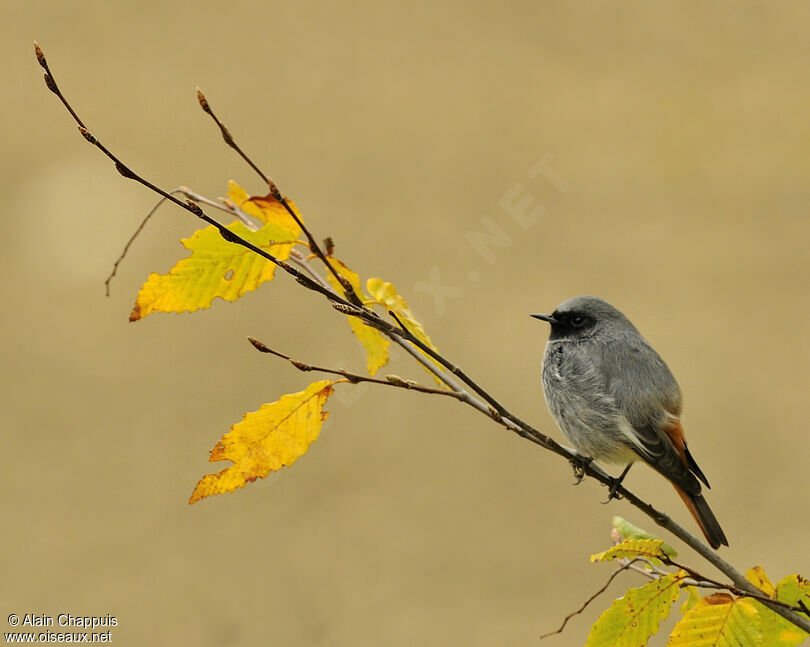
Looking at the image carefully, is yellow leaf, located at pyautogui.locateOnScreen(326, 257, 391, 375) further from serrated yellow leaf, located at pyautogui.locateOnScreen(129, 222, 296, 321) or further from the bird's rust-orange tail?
the bird's rust-orange tail

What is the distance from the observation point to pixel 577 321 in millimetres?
1235

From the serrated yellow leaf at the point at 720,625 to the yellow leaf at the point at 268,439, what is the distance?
0.31 metres

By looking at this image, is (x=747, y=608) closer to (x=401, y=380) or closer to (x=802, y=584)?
(x=802, y=584)

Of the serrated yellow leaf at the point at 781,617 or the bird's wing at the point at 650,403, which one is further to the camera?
the bird's wing at the point at 650,403

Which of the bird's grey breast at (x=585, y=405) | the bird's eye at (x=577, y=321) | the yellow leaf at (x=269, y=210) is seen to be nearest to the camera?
the yellow leaf at (x=269, y=210)

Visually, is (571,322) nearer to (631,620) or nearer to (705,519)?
(705,519)

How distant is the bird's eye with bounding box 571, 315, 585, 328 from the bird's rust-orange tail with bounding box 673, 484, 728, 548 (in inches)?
11.4

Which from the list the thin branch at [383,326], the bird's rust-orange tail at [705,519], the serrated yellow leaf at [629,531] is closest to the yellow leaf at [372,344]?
the thin branch at [383,326]

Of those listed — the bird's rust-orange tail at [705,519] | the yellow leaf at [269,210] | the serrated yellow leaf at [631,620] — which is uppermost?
the yellow leaf at [269,210]

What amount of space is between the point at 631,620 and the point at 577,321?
668mm

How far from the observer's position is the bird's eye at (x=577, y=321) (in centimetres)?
123

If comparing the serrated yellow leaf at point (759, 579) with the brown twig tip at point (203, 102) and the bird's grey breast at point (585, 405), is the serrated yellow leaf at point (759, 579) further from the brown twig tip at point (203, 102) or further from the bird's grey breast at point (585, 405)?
the brown twig tip at point (203, 102)

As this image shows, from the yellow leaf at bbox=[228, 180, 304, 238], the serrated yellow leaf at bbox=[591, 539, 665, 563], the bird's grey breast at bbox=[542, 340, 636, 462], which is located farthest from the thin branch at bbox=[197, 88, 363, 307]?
the bird's grey breast at bbox=[542, 340, 636, 462]

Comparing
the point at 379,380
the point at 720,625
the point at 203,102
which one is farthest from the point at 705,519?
the point at 203,102
